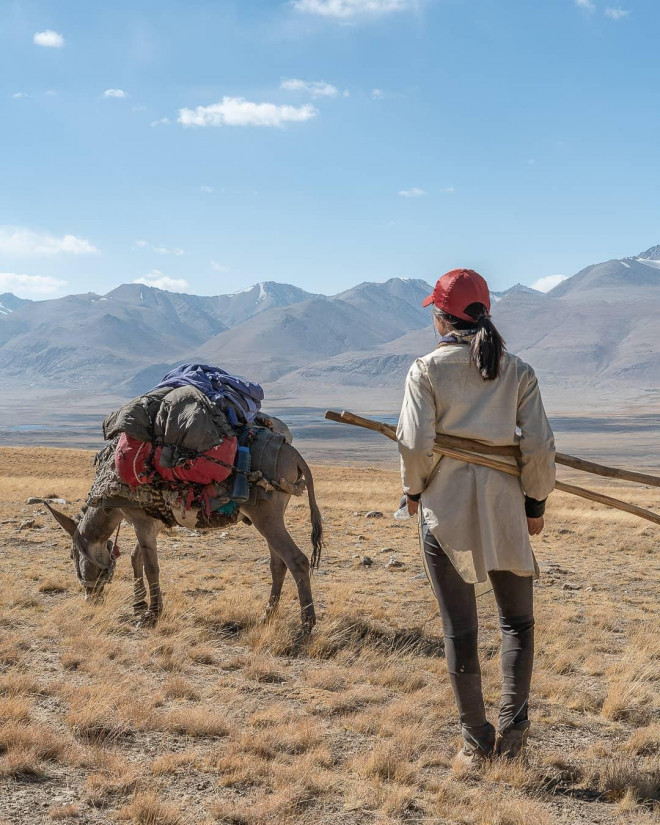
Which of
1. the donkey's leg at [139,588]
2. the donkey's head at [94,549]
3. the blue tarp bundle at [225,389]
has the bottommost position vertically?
the donkey's leg at [139,588]

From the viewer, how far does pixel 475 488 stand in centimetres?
388

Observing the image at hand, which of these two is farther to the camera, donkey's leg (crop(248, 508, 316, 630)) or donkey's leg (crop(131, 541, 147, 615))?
donkey's leg (crop(131, 541, 147, 615))

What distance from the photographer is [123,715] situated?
4469mm

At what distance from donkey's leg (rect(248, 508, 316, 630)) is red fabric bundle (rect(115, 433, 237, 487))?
1.69ft

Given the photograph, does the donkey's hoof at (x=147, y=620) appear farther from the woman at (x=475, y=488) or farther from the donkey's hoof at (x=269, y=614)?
the woman at (x=475, y=488)

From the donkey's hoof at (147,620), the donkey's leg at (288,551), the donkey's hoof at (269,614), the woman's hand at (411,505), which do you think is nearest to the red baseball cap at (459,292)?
the woman's hand at (411,505)

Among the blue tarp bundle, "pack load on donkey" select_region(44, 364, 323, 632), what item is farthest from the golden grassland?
the blue tarp bundle

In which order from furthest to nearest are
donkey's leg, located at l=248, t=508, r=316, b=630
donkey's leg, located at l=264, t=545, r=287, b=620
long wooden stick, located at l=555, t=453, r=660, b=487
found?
donkey's leg, located at l=264, t=545, r=287, b=620 < donkey's leg, located at l=248, t=508, r=316, b=630 < long wooden stick, located at l=555, t=453, r=660, b=487

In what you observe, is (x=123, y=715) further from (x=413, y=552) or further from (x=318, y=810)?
(x=413, y=552)

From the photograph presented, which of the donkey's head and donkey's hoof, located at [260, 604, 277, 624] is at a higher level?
the donkey's head

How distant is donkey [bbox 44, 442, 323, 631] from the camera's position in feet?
21.6

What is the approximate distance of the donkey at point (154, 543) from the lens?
6590mm

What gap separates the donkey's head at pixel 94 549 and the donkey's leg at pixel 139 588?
26cm

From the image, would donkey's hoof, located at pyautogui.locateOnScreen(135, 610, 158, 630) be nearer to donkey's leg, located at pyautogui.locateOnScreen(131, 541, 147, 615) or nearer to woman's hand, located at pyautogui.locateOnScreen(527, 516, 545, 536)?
donkey's leg, located at pyautogui.locateOnScreen(131, 541, 147, 615)
